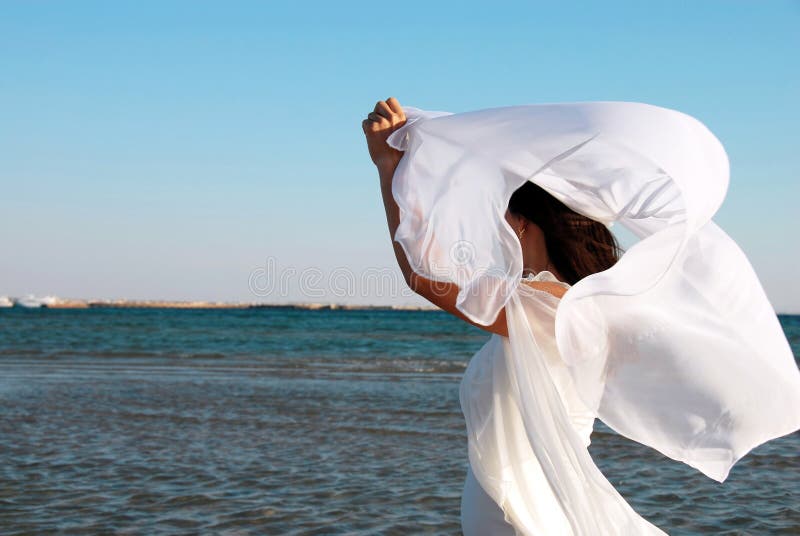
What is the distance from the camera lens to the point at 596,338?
2381mm

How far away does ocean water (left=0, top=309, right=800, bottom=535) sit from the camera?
5469 millimetres

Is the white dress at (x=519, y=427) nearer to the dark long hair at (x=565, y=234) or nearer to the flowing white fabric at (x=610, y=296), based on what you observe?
the flowing white fabric at (x=610, y=296)

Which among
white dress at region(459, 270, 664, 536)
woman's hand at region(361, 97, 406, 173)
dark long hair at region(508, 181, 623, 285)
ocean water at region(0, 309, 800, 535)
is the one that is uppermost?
woman's hand at region(361, 97, 406, 173)

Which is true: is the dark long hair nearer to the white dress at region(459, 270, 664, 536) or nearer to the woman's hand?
the white dress at region(459, 270, 664, 536)

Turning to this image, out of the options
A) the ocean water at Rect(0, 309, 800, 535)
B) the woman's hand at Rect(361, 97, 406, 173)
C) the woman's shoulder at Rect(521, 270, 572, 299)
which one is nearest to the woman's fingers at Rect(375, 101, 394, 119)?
the woman's hand at Rect(361, 97, 406, 173)

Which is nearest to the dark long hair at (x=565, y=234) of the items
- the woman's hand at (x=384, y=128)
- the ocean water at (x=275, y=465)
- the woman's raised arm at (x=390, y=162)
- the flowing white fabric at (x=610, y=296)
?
the flowing white fabric at (x=610, y=296)

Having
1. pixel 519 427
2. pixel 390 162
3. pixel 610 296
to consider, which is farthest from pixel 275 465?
pixel 610 296

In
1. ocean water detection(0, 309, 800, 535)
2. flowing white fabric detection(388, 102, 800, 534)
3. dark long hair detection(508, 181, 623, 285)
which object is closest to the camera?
flowing white fabric detection(388, 102, 800, 534)

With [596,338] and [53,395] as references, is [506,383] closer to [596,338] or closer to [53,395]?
[596,338]

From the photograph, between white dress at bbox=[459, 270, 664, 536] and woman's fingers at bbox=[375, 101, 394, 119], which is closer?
white dress at bbox=[459, 270, 664, 536]

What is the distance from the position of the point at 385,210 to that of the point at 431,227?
0.70 feet

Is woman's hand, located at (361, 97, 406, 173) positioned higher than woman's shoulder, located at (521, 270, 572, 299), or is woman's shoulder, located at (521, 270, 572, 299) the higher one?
woman's hand, located at (361, 97, 406, 173)

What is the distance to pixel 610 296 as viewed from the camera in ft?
7.83

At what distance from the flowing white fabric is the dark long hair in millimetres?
41
